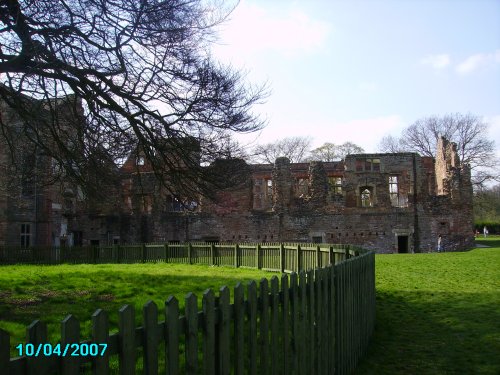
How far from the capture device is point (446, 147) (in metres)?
33.8

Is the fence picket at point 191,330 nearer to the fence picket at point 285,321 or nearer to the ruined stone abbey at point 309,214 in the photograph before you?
the fence picket at point 285,321

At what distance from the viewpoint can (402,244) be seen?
30828 mm

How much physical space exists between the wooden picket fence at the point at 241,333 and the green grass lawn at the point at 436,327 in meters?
0.58

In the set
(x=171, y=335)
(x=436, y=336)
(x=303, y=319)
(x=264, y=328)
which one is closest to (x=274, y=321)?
(x=264, y=328)

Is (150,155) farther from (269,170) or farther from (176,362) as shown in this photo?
(269,170)

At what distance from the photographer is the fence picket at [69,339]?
199 centimetres

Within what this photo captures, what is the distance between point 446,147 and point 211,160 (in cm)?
2787

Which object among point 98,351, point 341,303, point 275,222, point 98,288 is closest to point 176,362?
point 98,351

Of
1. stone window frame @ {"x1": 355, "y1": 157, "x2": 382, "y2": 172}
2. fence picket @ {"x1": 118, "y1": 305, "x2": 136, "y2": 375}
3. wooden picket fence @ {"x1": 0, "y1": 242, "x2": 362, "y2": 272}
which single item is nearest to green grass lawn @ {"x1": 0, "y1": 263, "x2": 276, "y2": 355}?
fence picket @ {"x1": 118, "y1": 305, "x2": 136, "y2": 375}

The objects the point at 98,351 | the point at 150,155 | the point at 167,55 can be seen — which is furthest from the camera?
the point at 150,155

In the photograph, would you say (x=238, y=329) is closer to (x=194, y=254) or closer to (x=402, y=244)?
(x=194, y=254)

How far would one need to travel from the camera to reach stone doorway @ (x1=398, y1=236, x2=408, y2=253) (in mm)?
30562

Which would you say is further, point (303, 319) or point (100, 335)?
point (303, 319)

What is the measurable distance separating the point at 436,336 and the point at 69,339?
6179mm
